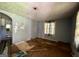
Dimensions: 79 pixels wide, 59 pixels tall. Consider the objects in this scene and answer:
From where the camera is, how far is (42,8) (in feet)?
5.37

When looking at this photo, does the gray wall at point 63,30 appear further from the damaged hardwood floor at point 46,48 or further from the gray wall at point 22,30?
the gray wall at point 22,30

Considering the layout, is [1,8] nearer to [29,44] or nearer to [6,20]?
[6,20]

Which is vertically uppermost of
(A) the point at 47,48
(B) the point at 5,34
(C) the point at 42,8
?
(C) the point at 42,8

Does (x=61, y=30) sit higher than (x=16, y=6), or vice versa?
(x=16, y=6)

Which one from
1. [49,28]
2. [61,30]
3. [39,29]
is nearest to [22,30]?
[39,29]

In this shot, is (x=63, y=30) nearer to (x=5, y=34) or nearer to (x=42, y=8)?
(x=42, y=8)

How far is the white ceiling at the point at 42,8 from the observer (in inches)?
64.1

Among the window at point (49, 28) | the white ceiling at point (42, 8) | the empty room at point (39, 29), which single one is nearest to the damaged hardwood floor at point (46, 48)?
the empty room at point (39, 29)

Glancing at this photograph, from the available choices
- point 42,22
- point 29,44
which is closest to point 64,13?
point 42,22

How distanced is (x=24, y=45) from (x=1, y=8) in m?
0.57

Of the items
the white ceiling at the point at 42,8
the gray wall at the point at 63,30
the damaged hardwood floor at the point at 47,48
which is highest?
the white ceiling at the point at 42,8

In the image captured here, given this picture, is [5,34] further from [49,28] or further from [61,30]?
[61,30]

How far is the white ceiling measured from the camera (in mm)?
1627

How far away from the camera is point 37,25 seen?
1.68 meters
